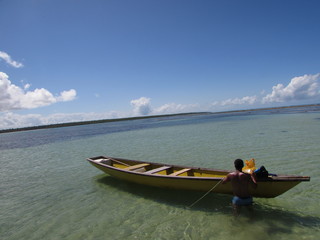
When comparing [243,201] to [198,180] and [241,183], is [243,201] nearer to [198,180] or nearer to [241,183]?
[241,183]

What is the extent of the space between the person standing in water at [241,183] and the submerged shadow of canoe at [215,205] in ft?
2.08

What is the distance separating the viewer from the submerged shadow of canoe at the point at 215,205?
523cm

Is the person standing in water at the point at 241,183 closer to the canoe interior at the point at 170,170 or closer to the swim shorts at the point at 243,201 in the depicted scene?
the swim shorts at the point at 243,201

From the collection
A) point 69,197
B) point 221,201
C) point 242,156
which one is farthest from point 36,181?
point 242,156

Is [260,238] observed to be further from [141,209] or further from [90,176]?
[90,176]

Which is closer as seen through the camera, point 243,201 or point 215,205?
point 243,201

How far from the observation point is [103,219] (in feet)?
21.2

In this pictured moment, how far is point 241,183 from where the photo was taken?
208 inches

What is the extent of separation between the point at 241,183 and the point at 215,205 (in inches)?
67.3

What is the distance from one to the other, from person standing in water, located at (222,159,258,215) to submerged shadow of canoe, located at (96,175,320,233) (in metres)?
0.63

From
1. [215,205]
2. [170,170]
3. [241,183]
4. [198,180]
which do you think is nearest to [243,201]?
[241,183]

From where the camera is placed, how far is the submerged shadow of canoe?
17.1 feet

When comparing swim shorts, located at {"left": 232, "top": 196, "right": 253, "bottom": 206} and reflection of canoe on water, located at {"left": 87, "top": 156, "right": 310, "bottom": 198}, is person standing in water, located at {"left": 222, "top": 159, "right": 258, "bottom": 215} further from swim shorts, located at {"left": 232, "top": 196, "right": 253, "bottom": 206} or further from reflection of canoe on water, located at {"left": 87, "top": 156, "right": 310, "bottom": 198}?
reflection of canoe on water, located at {"left": 87, "top": 156, "right": 310, "bottom": 198}

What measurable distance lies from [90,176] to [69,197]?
9.19 feet
